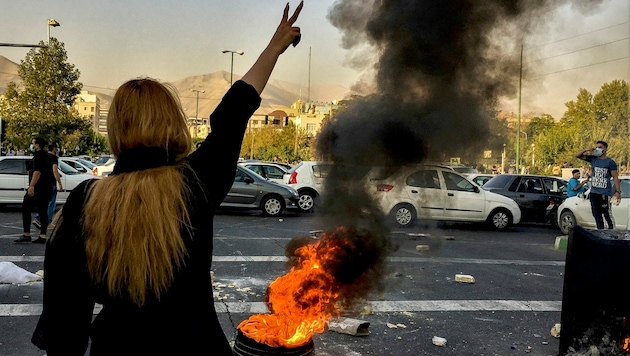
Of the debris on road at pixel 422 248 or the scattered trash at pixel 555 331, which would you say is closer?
the scattered trash at pixel 555 331

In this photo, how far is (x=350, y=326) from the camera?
505 cm

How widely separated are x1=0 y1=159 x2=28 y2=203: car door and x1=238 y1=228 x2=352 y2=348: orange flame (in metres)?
11.3

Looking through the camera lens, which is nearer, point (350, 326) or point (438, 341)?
point (438, 341)

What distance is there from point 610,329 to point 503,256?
18.6 ft

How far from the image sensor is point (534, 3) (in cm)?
523

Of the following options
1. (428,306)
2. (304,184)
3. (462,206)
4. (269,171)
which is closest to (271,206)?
(304,184)

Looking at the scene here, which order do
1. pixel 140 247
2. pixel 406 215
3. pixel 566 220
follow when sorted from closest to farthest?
pixel 140 247, pixel 406 215, pixel 566 220

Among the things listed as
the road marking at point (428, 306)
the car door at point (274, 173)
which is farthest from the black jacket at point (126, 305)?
the car door at point (274, 173)

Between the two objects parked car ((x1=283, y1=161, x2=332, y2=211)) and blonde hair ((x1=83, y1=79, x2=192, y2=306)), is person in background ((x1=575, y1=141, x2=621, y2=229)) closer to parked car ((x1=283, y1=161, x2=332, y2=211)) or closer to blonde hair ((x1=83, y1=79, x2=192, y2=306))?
parked car ((x1=283, y1=161, x2=332, y2=211))

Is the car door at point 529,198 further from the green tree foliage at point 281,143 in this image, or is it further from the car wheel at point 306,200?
the green tree foliage at point 281,143

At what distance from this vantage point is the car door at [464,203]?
13125mm

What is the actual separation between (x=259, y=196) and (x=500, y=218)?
6.50 meters

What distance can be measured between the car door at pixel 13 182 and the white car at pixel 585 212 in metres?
13.5

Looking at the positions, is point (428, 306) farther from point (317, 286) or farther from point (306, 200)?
point (306, 200)
